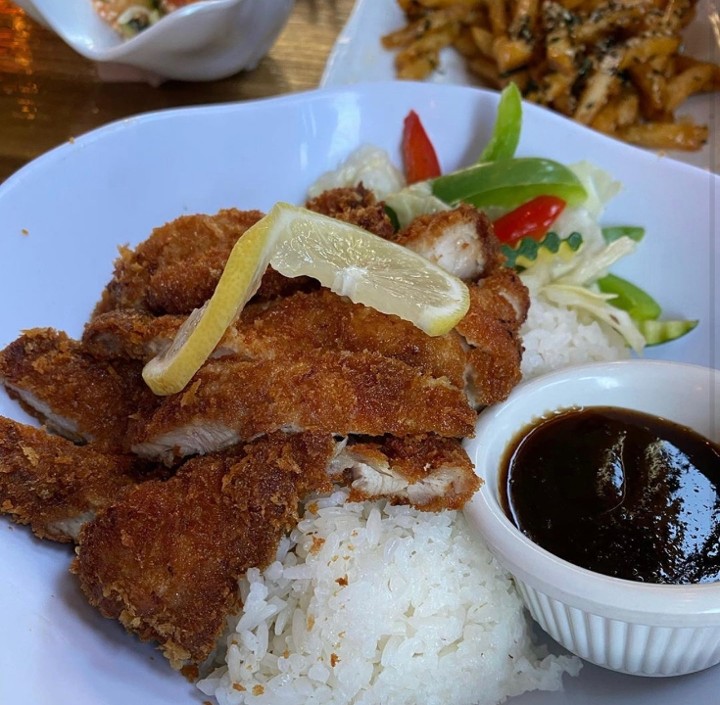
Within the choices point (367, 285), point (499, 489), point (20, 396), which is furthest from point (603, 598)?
point (20, 396)

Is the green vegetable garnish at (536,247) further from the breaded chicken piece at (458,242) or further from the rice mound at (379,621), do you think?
the rice mound at (379,621)

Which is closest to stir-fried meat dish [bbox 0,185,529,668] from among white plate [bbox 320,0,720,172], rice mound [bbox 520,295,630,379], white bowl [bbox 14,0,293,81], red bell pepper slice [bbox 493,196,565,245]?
rice mound [bbox 520,295,630,379]

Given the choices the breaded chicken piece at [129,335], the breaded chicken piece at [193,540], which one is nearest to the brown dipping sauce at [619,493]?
the breaded chicken piece at [193,540]

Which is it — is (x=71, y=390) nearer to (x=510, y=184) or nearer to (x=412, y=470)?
(x=412, y=470)

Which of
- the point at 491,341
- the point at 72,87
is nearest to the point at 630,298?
the point at 491,341

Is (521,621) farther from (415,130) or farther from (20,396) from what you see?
(415,130)

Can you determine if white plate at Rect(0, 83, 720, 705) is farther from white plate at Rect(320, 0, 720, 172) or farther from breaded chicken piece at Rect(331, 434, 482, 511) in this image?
white plate at Rect(320, 0, 720, 172)
